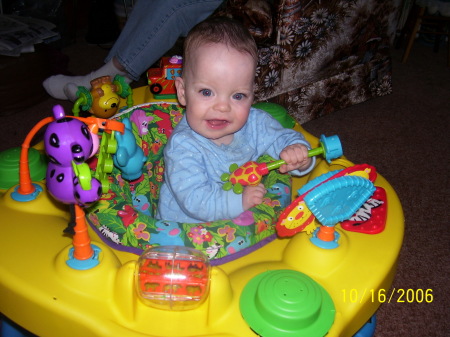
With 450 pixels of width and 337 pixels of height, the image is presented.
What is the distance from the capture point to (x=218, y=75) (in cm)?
84

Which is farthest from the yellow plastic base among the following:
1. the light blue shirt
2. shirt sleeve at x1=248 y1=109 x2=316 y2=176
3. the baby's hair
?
the baby's hair

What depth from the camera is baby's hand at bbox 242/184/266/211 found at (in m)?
0.87

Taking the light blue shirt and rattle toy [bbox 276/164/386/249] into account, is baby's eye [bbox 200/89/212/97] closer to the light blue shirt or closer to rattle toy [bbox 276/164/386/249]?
Answer: the light blue shirt

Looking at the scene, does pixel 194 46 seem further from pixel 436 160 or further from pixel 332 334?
pixel 436 160

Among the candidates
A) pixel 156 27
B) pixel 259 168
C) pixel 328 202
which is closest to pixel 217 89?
pixel 259 168

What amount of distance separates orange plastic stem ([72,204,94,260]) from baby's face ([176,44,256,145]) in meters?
0.33

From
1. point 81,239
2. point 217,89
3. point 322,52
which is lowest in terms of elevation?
point 322,52

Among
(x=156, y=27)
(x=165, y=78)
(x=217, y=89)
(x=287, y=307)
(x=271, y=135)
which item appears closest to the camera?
(x=287, y=307)

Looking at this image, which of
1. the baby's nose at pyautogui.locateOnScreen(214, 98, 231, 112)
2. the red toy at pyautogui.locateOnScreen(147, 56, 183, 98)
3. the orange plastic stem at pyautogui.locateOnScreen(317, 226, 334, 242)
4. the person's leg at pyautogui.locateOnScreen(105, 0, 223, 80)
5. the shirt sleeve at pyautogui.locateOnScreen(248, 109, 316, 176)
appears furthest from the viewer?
the person's leg at pyautogui.locateOnScreen(105, 0, 223, 80)

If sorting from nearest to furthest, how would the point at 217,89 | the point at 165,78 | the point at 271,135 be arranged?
the point at 217,89
the point at 271,135
the point at 165,78

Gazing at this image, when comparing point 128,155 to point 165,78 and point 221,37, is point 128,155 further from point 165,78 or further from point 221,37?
point 165,78

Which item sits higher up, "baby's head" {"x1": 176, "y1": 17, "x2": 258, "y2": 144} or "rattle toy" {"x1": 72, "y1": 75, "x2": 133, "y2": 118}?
"baby's head" {"x1": 176, "y1": 17, "x2": 258, "y2": 144}

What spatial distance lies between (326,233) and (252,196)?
0.17m

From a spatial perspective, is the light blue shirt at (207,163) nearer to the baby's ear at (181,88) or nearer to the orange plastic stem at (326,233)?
the baby's ear at (181,88)
